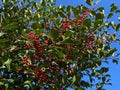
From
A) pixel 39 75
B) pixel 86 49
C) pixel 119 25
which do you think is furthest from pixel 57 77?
pixel 119 25

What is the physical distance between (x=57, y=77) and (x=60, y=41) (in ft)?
3.22

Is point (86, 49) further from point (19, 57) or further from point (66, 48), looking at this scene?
point (19, 57)

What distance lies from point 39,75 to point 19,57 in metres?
0.62

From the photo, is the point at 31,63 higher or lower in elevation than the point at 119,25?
lower

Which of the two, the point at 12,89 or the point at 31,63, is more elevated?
the point at 31,63

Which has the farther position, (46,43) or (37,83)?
(37,83)

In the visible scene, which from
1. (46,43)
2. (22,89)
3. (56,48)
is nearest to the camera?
(56,48)

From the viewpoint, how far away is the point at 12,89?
6.36 m

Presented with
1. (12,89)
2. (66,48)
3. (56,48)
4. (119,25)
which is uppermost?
(119,25)

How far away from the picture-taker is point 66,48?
6.39m

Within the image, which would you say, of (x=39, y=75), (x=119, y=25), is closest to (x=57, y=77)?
(x=39, y=75)

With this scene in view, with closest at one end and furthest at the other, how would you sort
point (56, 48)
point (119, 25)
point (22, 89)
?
point (56, 48), point (22, 89), point (119, 25)

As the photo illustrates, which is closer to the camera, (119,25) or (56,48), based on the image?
(56,48)

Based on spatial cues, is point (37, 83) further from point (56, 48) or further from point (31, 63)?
point (56, 48)
